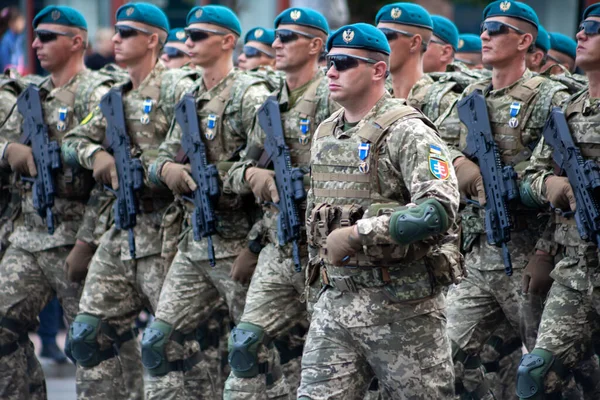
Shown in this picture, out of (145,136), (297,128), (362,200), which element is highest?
(145,136)

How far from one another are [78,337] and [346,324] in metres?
2.67

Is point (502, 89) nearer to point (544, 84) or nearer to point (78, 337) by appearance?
point (544, 84)

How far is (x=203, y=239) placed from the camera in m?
8.28

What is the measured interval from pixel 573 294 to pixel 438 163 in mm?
1409

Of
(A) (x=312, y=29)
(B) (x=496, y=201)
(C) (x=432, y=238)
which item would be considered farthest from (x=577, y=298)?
(A) (x=312, y=29)

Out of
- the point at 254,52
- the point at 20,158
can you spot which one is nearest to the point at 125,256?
the point at 20,158

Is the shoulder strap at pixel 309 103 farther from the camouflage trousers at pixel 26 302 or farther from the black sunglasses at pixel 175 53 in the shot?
the black sunglasses at pixel 175 53

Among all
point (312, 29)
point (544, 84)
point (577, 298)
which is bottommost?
point (577, 298)

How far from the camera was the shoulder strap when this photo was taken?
25.8ft

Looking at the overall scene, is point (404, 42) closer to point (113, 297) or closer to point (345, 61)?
point (345, 61)

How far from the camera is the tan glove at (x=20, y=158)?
9164 mm

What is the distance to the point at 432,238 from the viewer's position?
617 centimetres

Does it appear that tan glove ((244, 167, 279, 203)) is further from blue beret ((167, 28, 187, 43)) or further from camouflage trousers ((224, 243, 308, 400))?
blue beret ((167, 28, 187, 43))

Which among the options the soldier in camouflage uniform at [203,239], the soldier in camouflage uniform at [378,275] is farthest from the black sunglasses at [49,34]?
the soldier in camouflage uniform at [378,275]
